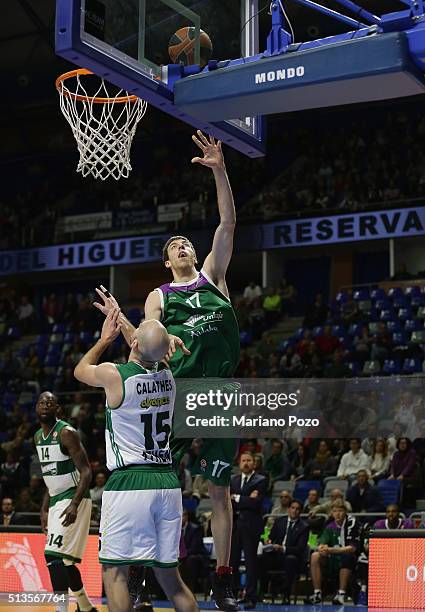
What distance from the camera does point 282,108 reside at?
6883 mm

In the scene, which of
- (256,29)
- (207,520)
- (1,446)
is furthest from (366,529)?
(1,446)

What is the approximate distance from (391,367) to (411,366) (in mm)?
344

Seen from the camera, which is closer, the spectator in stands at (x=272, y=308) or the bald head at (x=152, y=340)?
the bald head at (x=152, y=340)

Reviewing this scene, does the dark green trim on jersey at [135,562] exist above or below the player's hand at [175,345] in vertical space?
below

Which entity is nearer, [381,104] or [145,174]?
[381,104]

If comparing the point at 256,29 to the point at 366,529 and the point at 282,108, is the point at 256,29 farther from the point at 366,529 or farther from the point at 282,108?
the point at 366,529

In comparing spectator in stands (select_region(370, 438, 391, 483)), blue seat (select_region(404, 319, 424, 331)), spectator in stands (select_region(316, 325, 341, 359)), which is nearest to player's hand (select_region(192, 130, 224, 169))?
spectator in stands (select_region(370, 438, 391, 483))

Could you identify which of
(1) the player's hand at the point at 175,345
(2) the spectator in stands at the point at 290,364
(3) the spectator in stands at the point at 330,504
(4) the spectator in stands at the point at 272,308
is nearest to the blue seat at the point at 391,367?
(2) the spectator in stands at the point at 290,364

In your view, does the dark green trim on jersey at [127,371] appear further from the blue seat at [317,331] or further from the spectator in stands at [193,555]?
the blue seat at [317,331]

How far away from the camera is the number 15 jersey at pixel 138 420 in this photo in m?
6.27

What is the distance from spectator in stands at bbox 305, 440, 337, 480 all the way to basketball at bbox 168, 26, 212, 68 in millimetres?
9041

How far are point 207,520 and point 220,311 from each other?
752 centimetres

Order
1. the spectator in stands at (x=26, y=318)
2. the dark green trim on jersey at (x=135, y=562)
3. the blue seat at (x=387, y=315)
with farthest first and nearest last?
1. the spectator in stands at (x=26, y=318)
2. the blue seat at (x=387, y=315)
3. the dark green trim on jersey at (x=135, y=562)

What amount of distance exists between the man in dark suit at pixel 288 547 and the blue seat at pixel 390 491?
4.21 feet
